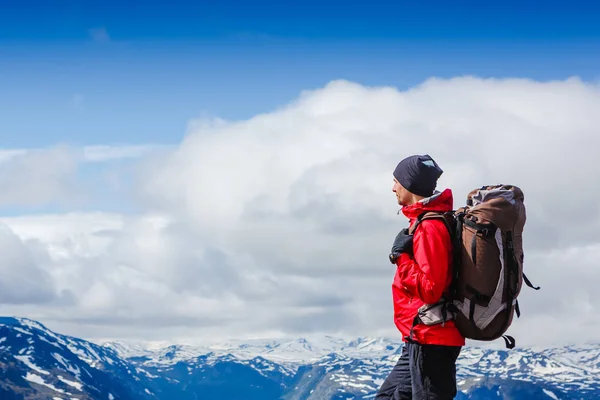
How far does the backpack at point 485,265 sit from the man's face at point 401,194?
0.56 metres

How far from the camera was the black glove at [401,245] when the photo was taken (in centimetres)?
1027

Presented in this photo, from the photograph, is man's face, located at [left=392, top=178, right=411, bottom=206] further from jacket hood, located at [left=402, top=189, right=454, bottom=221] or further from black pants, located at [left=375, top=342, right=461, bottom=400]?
black pants, located at [left=375, top=342, right=461, bottom=400]

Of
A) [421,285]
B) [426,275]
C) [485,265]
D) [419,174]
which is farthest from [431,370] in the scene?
[419,174]

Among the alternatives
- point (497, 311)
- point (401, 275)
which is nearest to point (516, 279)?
point (497, 311)

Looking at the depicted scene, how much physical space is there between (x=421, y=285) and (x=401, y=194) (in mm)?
1439

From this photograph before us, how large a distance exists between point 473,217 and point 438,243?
1.75ft

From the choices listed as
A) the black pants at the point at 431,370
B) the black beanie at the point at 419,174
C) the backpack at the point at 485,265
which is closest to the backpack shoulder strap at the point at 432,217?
the backpack at the point at 485,265

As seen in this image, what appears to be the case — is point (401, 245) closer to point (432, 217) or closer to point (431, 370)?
point (432, 217)

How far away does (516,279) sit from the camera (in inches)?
396

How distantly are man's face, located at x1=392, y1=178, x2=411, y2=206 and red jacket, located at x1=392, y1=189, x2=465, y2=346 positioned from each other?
0.70 ft

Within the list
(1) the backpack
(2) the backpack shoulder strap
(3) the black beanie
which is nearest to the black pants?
(1) the backpack

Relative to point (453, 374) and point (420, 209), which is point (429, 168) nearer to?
point (420, 209)

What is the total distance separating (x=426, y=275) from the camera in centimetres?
985

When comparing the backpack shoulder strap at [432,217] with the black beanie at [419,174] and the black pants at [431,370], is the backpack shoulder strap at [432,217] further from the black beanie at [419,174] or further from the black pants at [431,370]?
the black pants at [431,370]
